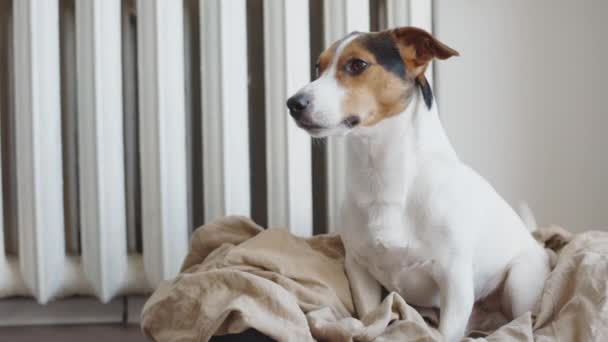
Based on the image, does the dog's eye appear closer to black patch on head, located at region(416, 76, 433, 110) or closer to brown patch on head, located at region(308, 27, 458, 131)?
brown patch on head, located at region(308, 27, 458, 131)

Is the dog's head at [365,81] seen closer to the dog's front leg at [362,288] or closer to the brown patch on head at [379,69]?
the brown patch on head at [379,69]

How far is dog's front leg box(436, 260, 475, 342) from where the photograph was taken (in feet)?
3.53

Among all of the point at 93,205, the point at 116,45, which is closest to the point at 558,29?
the point at 116,45

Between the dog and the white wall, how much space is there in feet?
1.90

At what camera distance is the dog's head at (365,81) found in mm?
1030

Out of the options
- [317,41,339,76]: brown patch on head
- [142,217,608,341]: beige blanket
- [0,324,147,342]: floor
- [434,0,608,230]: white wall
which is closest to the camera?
[142,217,608,341]: beige blanket

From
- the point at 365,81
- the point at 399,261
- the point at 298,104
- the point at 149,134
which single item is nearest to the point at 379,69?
the point at 365,81

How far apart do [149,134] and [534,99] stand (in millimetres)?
878

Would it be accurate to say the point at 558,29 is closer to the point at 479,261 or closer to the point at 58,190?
the point at 479,261

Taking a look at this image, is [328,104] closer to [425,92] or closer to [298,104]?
[298,104]

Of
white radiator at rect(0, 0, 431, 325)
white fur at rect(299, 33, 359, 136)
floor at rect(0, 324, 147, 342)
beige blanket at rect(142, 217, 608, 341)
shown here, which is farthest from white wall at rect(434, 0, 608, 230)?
floor at rect(0, 324, 147, 342)

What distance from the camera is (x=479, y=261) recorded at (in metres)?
1.17

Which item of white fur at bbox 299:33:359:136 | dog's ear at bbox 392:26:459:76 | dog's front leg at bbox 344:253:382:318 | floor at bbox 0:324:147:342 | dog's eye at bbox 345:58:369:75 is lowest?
floor at bbox 0:324:147:342

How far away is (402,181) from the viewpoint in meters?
1.11
